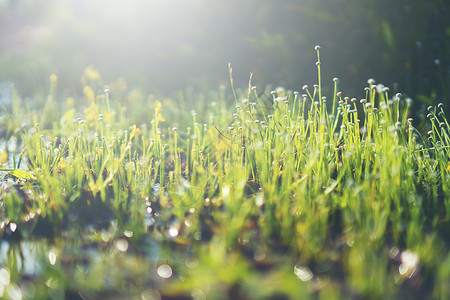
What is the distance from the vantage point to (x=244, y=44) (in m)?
5.17

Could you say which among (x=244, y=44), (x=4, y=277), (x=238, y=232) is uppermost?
(x=244, y=44)

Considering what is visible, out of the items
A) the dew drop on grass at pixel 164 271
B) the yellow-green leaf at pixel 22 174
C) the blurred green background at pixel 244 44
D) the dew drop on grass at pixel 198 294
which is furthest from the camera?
the blurred green background at pixel 244 44

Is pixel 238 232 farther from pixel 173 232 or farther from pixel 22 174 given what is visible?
pixel 22 174

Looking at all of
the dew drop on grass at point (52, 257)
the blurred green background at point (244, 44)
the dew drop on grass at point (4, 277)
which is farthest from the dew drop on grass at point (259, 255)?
the blurred green background at point (244, 44)

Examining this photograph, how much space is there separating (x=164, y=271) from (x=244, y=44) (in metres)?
3.84

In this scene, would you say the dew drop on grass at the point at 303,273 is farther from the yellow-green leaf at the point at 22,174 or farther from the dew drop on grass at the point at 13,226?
the yellow-green leaf at the point at 22,174

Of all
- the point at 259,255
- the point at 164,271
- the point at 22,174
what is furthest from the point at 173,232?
the point at 22,174

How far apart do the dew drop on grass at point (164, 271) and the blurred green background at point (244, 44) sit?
274cm

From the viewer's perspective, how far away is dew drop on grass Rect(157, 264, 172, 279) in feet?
5.76

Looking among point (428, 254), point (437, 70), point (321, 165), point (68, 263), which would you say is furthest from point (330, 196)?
point (437, 70)

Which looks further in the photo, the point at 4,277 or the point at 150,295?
the point at 4,277

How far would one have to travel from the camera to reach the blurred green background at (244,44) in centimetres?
427

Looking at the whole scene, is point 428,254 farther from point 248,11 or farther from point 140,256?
point 248,11

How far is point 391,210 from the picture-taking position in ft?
7.00
